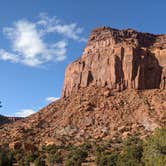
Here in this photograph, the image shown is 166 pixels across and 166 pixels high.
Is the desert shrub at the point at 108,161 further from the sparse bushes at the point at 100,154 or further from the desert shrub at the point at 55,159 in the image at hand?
the desert shrub at the point at 55,159

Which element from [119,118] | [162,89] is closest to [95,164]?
[119,118]

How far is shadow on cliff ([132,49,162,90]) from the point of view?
9569cm

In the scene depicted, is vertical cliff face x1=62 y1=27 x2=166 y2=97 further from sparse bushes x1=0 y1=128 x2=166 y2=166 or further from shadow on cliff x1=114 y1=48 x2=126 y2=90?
sparse bushes x1=0 y1=128 x2=166 y2=166

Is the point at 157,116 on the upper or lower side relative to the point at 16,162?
upper

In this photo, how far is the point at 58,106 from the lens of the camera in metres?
94.1

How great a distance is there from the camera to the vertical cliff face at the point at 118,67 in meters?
96.1

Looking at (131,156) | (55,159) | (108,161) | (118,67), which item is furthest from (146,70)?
(131,156)

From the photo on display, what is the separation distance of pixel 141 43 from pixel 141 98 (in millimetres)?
26404

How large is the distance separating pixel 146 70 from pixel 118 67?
6.53 m

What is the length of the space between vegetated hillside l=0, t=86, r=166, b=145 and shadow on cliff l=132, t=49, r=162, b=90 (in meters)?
3.69

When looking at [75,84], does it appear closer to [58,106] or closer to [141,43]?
[58,106]

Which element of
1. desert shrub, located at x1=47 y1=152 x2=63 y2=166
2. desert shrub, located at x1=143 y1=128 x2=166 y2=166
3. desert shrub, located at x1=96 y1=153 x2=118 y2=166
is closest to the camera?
desert shrub, located at x1=143 y1=128 x2=166 y2=166

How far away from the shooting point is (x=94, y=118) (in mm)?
85375

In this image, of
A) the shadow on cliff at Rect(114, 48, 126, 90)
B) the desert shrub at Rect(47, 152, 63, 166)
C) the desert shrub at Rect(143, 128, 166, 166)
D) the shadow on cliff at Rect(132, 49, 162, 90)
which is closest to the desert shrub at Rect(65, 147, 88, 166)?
the desert shrub at Rect(47, 152, 63, 166)
